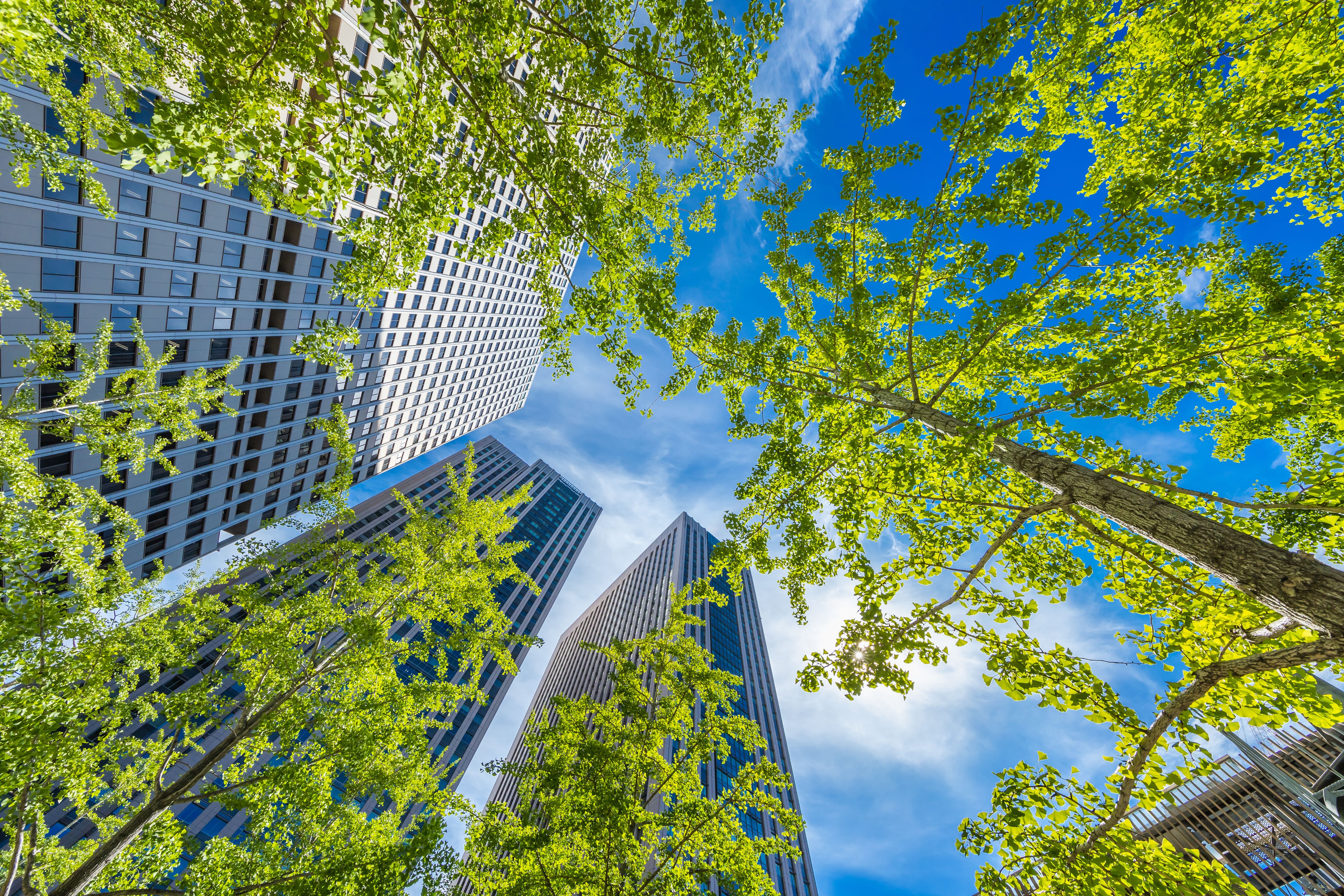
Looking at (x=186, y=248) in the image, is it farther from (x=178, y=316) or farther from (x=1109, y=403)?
(x=1109, y=403)

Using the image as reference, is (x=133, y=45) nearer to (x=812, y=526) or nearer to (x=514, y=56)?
(x=514, y=56)

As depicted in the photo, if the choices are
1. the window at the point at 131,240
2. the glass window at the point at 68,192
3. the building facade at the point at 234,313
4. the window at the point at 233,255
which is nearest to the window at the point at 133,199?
the building facade at the point at 234,313

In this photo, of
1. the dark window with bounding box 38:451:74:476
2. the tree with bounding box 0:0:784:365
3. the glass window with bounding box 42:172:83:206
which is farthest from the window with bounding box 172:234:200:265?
the tree with bounding box 0:0:784:365

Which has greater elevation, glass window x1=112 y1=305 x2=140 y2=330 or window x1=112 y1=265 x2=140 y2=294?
window x1=112 y1=265 x2=140 y2=294

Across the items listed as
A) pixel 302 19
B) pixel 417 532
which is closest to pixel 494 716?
pixel 417 532

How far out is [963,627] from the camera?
5695 millimetres

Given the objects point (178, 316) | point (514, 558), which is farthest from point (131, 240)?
point (514, 558)

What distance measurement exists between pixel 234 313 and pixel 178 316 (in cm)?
298

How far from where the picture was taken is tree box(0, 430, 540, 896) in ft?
23.1

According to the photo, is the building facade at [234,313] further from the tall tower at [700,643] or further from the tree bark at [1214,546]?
the tall tower at [700,643]

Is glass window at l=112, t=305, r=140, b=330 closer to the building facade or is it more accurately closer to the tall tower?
the building facade

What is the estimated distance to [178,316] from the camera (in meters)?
22.7

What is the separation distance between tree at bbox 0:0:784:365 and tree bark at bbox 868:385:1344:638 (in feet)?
21.3

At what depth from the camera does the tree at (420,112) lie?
4.40 metres
